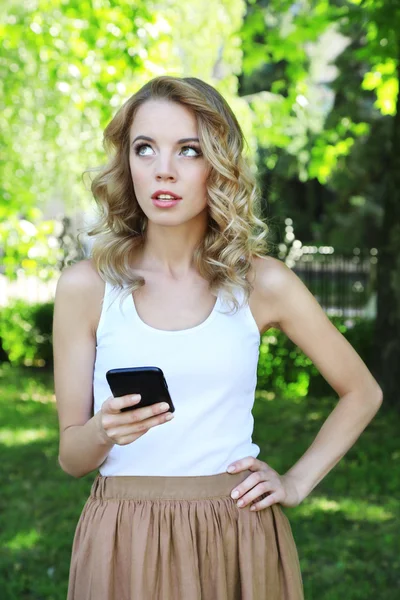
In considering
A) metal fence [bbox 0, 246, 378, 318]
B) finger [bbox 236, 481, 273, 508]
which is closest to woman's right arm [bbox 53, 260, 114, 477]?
finger [bbox 236, 481, 273, 508]

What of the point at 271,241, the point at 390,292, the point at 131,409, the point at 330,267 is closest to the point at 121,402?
the point at 131,409

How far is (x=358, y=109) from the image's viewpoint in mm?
11297

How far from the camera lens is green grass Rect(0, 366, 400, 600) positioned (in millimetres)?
4680

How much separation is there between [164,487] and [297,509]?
13.0 ft

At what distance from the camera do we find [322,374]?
224 centimetres

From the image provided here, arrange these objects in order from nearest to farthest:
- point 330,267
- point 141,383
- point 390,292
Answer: point 141,383
point 390,292
point 330,267

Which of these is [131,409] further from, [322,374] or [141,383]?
[322,374]

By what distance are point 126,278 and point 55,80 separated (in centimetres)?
764

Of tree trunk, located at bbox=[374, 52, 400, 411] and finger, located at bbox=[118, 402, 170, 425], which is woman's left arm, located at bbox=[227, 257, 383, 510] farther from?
tree trunk, located at bbox=[374, 52, 400, 411]

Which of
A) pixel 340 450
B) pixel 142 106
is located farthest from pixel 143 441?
pixel 142 106

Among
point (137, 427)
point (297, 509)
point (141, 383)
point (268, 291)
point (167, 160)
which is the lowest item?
point (297, 509)

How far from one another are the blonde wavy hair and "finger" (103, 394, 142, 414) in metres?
0.37

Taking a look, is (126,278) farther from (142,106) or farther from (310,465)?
(310,465)

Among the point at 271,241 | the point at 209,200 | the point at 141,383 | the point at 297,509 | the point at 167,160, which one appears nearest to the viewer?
the point at 141,383
